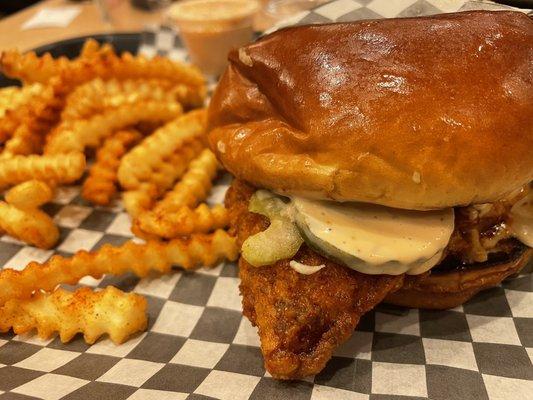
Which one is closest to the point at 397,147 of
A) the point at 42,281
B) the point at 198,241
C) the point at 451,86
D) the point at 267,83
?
the point at 451,86

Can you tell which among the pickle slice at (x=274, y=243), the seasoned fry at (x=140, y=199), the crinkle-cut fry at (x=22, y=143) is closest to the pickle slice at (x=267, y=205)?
the pickle slice at (x=274, y=243)

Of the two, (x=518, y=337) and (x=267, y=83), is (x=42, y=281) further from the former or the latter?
(x=518, y=337)

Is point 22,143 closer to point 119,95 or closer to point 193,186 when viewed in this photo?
point 119,95

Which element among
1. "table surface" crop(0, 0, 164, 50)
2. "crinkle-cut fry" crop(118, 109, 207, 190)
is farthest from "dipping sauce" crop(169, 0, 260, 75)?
"crinkle-cut fry" crop(118, 109, 207, 190)

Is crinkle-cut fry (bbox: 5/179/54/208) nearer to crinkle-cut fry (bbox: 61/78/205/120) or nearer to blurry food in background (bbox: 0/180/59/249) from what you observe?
blurry food in background (bbox: 0/180/59/249)

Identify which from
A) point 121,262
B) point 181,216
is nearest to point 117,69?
point 181,216
